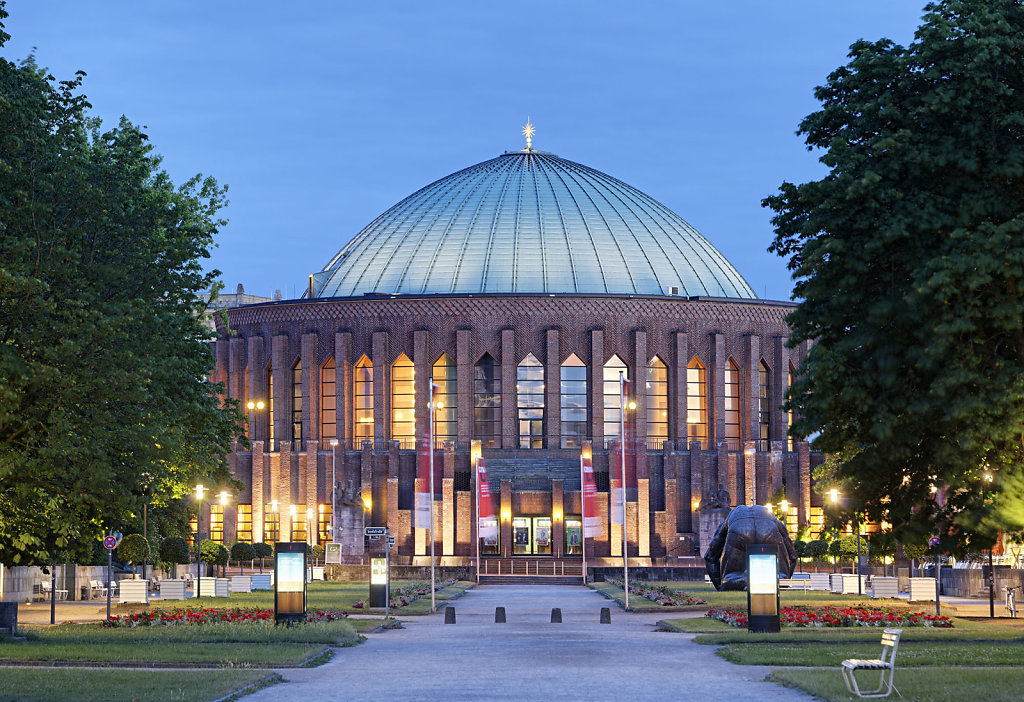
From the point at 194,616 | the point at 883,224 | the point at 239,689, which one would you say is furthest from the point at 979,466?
the point at 194,616

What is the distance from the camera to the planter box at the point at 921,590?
50094 millimetres

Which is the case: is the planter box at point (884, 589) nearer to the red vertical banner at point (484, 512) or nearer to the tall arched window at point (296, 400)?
the red vertical banner at point (484, 512)

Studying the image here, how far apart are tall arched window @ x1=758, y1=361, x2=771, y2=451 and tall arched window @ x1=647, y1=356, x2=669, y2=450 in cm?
785

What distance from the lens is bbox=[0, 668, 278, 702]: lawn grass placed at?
2005cm

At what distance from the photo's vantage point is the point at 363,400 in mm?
105062

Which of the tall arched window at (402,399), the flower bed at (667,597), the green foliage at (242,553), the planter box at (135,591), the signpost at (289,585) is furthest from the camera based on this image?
the tall arched window at (402,399)

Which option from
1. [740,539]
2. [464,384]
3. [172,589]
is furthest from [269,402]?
[740,539]

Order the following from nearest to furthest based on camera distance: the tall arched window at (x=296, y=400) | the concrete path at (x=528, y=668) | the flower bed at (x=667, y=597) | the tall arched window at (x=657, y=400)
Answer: the concrete path at (x=528, y=668) < the flower bed at (x=667, y=597) < the tall arched window at (x=657, y=400) < the tall arched window at (x=296, y=400)

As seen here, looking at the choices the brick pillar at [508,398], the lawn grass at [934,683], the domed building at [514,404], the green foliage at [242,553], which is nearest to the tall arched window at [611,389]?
the domed building at [514,404]

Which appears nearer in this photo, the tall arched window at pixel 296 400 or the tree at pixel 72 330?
the tree at pixel 72 330

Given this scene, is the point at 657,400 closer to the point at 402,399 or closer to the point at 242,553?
the point at 402,399

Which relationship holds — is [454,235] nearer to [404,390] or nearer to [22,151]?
[404,390]

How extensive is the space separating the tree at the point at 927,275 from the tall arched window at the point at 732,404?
246 ft

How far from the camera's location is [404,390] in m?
104
